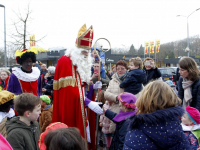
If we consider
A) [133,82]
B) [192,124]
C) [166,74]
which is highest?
[133,82]

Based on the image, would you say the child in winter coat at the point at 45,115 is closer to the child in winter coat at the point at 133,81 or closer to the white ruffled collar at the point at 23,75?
the white ruffled collar at the point at 23,75

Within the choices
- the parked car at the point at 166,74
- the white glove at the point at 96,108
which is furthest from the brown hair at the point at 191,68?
the parked car at the point at 166,74

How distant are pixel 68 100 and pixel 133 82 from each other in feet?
4.61

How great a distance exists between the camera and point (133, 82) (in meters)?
4.10

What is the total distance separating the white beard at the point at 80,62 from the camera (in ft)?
12.4

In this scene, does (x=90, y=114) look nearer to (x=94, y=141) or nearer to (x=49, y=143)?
(x=94, y=141)

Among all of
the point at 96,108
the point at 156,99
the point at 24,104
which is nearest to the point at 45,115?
the point at 96,108

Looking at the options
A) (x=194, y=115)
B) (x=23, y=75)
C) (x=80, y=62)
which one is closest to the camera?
(x=194, y=115)

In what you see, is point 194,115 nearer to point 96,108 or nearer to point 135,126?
point 135,126

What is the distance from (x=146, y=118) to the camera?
1.77 m

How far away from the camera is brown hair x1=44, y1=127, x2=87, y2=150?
4.80 feet

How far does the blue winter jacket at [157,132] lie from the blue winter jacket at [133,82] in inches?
87.6

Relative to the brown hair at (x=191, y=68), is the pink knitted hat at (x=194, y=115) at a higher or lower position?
lower

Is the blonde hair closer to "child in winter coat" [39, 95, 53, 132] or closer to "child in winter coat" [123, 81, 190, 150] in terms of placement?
"child in winter coat" [123, 81, 190, 150]
